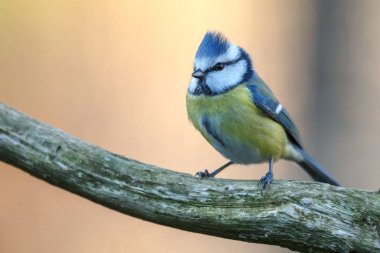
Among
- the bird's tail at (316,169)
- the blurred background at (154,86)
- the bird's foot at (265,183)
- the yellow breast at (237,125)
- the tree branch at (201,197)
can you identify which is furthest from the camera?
the blurred background at (154,86)

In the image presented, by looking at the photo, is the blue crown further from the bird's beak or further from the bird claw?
the bird claw

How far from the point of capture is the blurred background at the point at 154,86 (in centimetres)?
212

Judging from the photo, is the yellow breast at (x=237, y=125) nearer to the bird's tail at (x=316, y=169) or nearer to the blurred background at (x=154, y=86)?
the bird's tail at (x=316, y=169)

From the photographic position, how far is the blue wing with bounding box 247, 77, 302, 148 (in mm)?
1700

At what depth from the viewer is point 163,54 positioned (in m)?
2.36

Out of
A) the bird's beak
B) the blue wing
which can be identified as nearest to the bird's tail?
the blue wing

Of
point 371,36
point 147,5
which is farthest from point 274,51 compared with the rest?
point 147,5

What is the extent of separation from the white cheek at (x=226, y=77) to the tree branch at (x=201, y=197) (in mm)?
392

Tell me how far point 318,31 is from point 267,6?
0.26m

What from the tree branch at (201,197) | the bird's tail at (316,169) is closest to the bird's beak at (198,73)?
the tree branch at (201,197)

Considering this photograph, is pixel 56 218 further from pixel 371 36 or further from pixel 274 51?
pixel 371 36

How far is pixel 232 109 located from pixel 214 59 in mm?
159

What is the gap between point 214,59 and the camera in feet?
5.52

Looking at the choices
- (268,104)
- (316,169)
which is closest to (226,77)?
(268,104)
